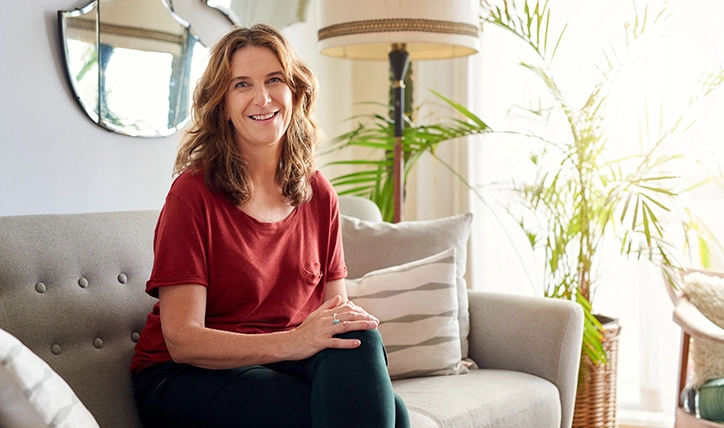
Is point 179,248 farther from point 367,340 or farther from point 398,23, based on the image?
point 398,23

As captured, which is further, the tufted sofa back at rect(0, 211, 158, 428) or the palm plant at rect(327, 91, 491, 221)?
the palm plant at rect(327, 91, 491, 221)

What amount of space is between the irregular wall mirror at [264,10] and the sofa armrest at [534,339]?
1.32m

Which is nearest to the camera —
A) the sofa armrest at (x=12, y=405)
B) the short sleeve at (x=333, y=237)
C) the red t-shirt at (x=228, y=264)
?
the sofa armrest at (x=12, y=405)

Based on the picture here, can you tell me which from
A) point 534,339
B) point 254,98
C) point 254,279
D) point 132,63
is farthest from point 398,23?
point 254,279

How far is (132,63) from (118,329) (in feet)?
2.94

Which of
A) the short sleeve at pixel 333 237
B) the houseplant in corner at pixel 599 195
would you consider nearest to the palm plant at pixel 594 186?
the houseplant in corner at pixel 599 195

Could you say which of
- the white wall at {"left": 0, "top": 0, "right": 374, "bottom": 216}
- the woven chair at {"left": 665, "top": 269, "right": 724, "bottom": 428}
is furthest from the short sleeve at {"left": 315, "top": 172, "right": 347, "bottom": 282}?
the woven chair at {"left": 665, "top": 269, "right": 724, "bottom": 428}

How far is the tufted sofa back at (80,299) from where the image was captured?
163 cm

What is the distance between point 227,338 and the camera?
5.13ft

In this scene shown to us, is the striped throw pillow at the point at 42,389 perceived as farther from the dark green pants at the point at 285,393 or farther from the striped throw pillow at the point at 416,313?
the striped throw pillow at the point at 416,313

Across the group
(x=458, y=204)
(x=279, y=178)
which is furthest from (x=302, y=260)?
(x=458, y=204)

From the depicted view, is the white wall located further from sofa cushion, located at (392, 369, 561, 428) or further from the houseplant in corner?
the houseplant in corner

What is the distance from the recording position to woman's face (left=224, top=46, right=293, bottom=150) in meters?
1.79

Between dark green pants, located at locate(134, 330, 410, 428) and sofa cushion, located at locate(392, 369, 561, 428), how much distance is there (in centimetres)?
30
